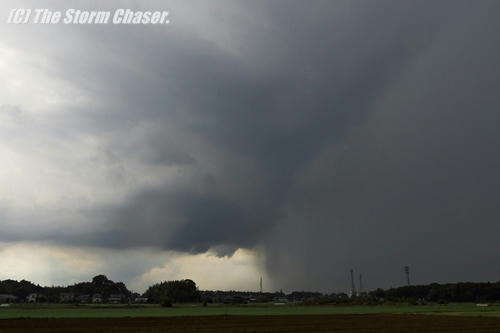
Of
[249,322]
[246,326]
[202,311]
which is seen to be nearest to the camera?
[246,326]

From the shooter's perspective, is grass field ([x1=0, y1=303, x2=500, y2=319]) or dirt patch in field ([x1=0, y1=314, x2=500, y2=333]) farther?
grass field ([x1=0, y1=303, x2=500, y2=319])

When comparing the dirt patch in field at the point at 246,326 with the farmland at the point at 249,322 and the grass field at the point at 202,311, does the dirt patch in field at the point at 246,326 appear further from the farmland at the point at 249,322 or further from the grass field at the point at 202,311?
the grass field at the point at 202,311

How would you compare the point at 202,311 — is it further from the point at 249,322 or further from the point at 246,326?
the point at 246,326

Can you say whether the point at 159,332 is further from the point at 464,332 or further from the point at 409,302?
the point at 409,302

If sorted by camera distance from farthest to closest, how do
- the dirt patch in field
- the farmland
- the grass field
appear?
the grass field → the farmland → the dirt patch in field

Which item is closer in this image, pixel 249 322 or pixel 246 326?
pixel 246 326

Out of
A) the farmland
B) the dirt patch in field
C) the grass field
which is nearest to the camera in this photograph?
the dirt patch in field

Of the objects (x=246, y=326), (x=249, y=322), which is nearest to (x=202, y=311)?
(x=249, y=322)

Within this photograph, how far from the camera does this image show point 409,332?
151ft

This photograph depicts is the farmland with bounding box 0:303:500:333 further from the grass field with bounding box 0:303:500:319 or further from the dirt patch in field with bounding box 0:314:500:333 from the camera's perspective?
the grass field with bounding box 0:303:500:319

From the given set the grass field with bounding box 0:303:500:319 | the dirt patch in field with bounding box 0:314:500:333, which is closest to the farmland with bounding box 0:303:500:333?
the dirt patch in field with bounding box 0:314:500:333

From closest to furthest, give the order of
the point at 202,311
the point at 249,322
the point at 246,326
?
the point at 246,326
the point at 249,322
the point at 202,311

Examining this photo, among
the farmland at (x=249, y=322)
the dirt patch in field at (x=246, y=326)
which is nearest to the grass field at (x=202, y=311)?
the farmland at (x=249, y=322)

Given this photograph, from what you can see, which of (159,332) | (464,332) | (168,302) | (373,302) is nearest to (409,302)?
(373,302)
